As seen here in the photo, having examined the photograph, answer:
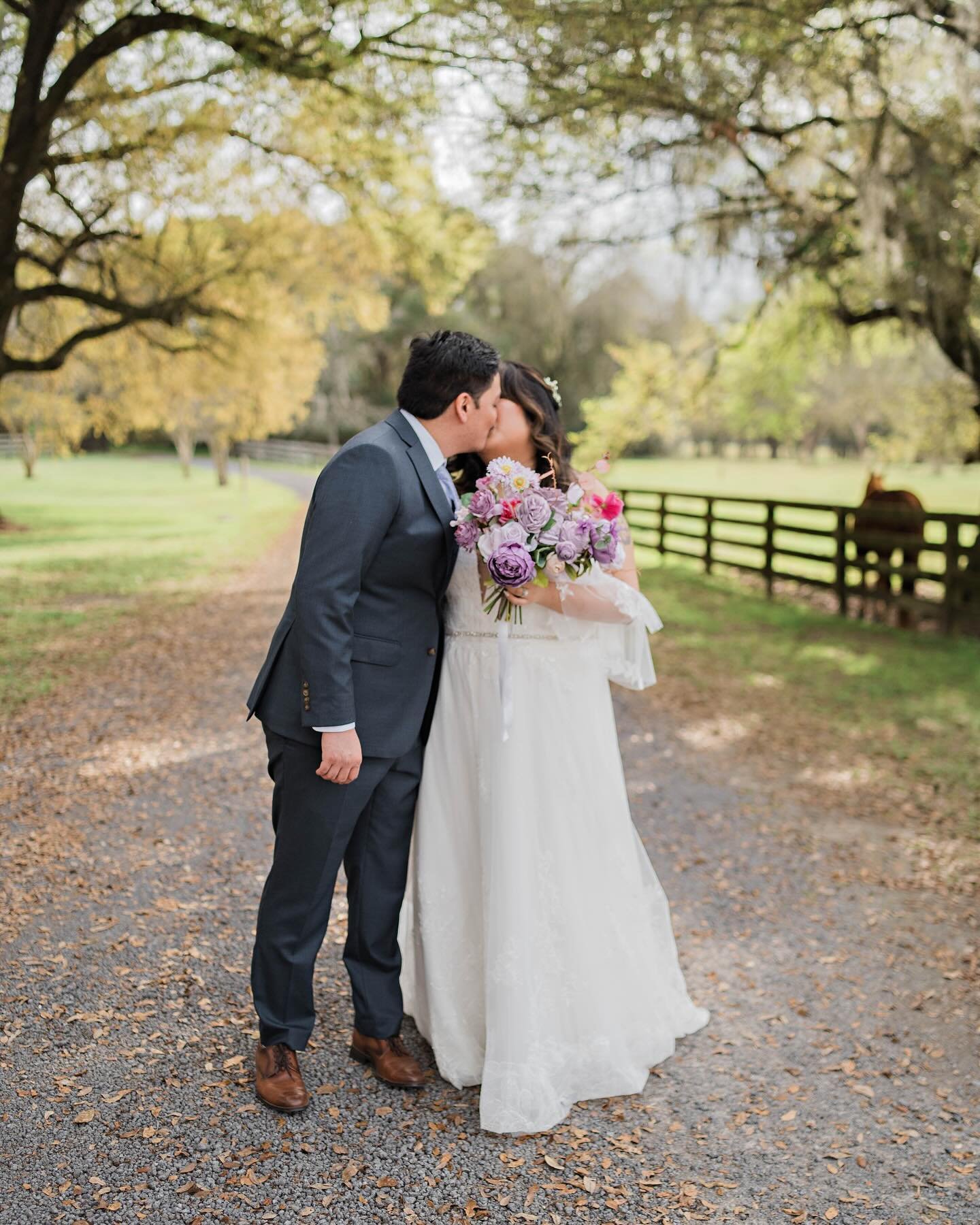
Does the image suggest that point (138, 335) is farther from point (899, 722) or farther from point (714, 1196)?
point (714, 1196)

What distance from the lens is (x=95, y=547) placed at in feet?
58.9

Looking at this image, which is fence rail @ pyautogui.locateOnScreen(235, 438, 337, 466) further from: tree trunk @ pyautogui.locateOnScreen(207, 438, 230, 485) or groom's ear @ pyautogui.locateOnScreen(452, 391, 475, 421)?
groom's ear @ pyautogui.locateOnScreen(452, 391, 475, 421)

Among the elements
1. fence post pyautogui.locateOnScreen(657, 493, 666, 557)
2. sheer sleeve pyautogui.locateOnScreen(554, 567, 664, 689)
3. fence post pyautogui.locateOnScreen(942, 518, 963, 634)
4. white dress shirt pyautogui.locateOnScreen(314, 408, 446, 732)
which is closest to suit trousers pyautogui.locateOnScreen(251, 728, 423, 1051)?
sheer sleeve pyautogui.locateOnScreen(554, 567, 664, 689)

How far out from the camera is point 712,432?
46.2 metres

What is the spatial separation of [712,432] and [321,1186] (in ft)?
150

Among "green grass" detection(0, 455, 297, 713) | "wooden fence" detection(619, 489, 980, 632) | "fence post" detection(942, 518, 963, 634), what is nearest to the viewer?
"green grass" detection(0, 455, 297, 713)

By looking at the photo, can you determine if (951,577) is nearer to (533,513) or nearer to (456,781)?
(456,781)

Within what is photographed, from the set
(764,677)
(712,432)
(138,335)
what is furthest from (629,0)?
(712,432)

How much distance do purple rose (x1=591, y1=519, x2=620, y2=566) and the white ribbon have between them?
35 centimetres

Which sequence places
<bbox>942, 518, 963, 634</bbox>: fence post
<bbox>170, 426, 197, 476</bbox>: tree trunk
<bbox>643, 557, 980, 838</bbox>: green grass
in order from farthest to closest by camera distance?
1. <bbox>170, 426, 197, 476</bbox>: tree trunk
2. <bbox>942, 518, 963, 634</bbox>: fence post
3. <bbox>643, 557, 980, 838</bbox>: green grass

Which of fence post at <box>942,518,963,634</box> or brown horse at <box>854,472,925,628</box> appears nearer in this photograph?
fence post at <box>942,518,963,634</box>

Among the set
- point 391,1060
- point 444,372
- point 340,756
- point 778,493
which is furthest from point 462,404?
point 778,493

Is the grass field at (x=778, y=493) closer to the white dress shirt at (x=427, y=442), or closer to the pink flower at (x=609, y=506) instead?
the pink flower at (x=609, y=506)

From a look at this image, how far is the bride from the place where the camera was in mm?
3152
